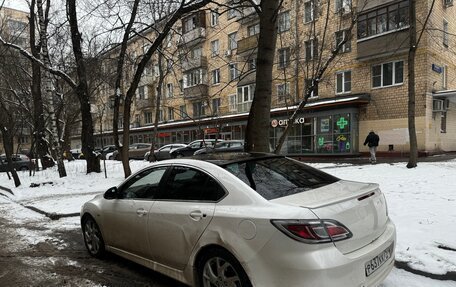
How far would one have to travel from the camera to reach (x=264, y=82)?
7090mm

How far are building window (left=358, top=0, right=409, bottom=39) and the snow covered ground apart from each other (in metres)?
11.1

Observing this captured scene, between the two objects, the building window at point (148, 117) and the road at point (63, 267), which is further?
the building window at point (148, 117)

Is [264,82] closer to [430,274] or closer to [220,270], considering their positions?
[430,274]

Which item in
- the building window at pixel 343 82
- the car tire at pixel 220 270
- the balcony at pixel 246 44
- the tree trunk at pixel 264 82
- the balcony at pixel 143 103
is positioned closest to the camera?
the car tire at pixel 220 270

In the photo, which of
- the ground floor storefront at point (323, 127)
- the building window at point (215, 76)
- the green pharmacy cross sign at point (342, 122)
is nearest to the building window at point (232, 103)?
the building window at point (215, 76)

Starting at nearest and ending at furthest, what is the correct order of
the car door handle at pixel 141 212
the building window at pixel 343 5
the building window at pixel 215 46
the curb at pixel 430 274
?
the curb at pixel 430 274 → the car door handle at pixel 141 212 → the building window at pixel 343 5 → the building window at pixel 215 46

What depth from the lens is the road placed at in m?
4.20

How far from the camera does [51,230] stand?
22.6 feet

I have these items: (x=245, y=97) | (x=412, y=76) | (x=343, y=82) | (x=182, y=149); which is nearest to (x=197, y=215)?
(x=412, y=76)

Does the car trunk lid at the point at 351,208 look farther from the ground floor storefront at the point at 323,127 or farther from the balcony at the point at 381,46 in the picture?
the balcony at the point at 381,46

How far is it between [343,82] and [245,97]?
30.7ft

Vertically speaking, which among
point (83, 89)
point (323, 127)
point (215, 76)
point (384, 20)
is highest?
point (384, 20)

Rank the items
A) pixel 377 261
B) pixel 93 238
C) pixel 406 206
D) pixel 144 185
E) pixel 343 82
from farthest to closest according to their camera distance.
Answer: pixel 343 82, pixel 406 206, pixel 93 238, pixel 144 185, pixel 377 261

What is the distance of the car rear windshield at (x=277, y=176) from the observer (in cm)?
329
